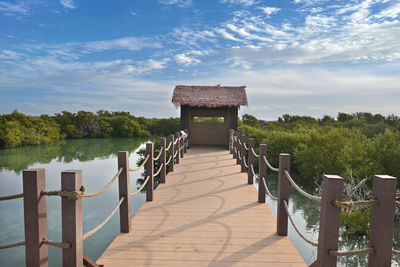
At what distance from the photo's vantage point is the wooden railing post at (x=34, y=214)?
195 centimetres

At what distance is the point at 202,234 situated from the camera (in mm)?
3176

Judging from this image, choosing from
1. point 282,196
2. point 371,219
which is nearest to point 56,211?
point 282,196

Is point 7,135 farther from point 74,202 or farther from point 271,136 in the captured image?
point 74,202

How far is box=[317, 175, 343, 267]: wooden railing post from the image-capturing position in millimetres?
1971

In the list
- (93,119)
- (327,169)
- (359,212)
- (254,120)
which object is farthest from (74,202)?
(93,119)

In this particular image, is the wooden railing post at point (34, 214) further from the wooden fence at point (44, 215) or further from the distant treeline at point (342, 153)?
the distant treeline at point (342, 153)

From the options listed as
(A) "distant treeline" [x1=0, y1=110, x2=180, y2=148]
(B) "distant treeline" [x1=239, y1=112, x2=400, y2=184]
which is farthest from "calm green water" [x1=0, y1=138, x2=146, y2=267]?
(A) "distant treeline" [x1=0, y1=110, x2=180, y2=148]

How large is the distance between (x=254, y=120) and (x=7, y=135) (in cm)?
2287

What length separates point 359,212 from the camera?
212 inches

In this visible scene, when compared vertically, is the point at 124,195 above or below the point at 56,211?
above

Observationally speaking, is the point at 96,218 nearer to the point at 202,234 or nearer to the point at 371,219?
the point at 202,234

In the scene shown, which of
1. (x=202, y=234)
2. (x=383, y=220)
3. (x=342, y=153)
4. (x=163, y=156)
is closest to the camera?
(x=383, y=220)

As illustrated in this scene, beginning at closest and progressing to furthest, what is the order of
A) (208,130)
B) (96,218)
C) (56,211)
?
(96,218), (56,211), (208,130)

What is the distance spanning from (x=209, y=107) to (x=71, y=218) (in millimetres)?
10508
